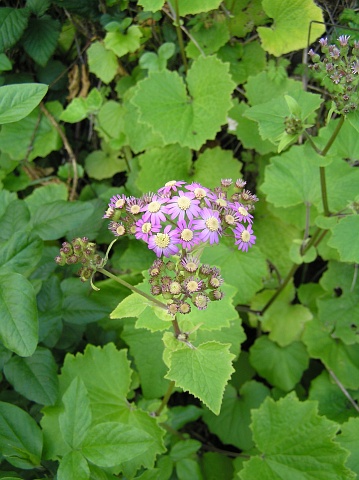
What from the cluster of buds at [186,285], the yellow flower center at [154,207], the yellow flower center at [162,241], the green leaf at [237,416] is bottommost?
the green leaf at [237,416]

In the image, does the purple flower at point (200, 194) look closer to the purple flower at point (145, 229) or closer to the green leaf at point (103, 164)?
the purple flower at point (145, 229)

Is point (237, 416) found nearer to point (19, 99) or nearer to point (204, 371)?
point (204, 371)

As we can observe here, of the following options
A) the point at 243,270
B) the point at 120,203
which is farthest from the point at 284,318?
the point at 120,203

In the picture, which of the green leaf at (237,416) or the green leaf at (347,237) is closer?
the green leaf at (347,237)

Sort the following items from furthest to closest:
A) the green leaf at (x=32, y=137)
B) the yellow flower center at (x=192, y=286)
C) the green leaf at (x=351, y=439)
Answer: the green leaf at (x=32, y=137), the green leaf at (x=351, y=439), the yellow flower center at (x=192, y=286)

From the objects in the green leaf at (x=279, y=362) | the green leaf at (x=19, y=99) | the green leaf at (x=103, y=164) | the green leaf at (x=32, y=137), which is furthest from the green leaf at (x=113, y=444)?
the green leaf at (x=32, y=137)

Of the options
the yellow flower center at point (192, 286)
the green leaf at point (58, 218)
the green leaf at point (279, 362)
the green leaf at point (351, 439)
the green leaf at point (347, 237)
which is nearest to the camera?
the yellow flower center at point (192, 286)
